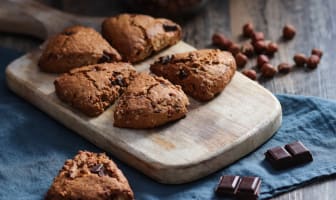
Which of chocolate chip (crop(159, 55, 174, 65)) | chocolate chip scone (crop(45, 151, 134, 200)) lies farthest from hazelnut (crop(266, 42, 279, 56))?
chocolate chip scone (crop(45, 151, 134, 200))

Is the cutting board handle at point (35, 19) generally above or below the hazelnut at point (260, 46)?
below

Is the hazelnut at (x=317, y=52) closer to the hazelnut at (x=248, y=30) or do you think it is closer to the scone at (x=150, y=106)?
the hazelnut at (x=248, y=30)

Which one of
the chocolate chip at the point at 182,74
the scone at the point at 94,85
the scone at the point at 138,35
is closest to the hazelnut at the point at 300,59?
the scone at the point at 138,35

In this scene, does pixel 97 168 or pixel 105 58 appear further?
pixel 105 58

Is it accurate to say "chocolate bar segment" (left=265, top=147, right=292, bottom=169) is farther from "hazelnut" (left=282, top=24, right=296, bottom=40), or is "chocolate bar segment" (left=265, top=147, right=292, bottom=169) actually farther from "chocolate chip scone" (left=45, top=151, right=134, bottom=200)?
"hazelnut" (left=282, top=24, right=296, bottom=40)

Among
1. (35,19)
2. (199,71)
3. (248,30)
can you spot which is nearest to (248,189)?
(199,71)

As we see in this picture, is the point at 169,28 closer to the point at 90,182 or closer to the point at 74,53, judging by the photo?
the point at 74,53
